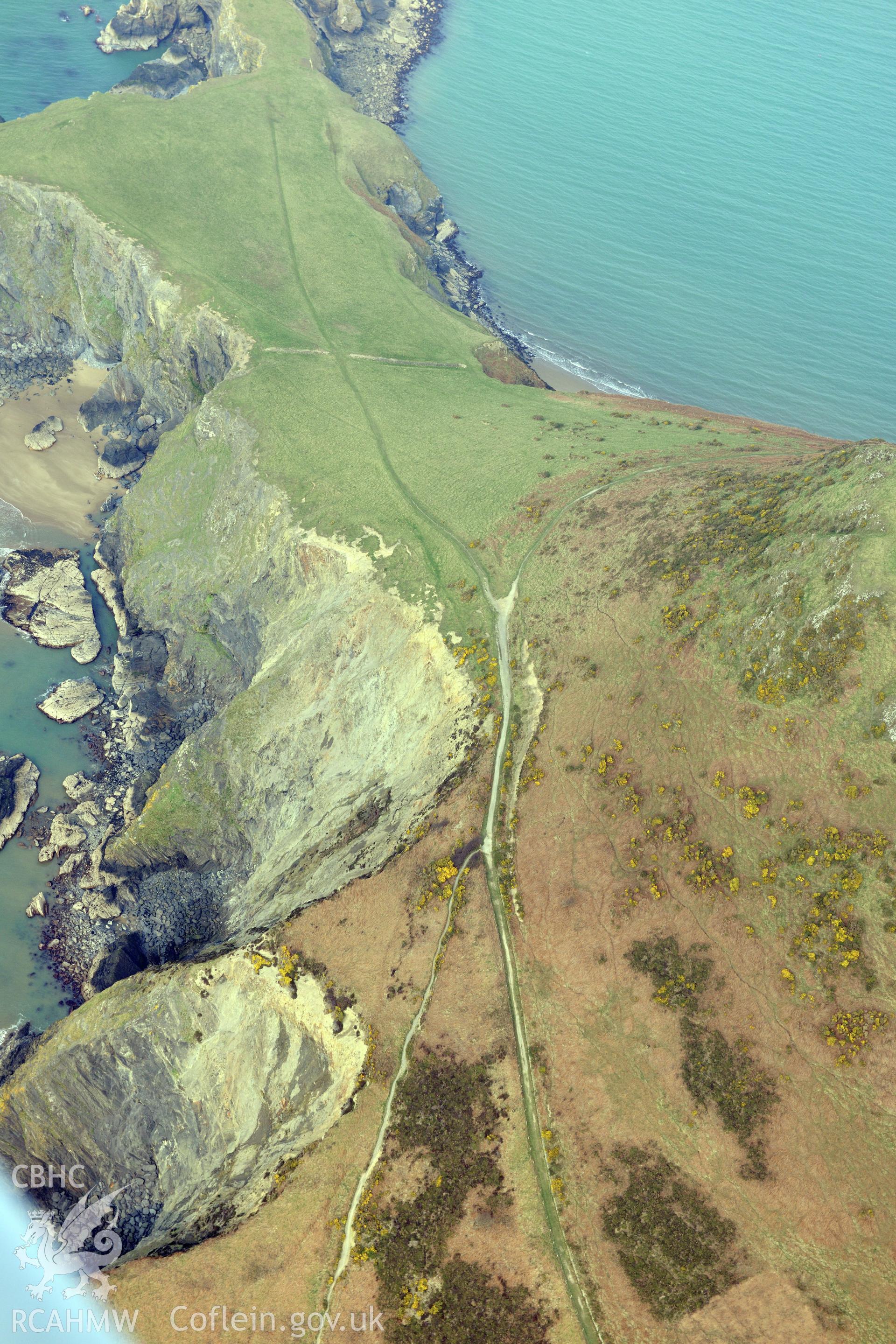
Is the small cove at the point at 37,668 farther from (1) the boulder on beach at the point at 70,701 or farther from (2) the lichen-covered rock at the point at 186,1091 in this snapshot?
(2) the lichen-covered rock at the point at 186,1091

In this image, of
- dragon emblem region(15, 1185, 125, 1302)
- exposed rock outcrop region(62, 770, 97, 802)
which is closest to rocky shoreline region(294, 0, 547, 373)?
exposed rock outcrop region(62, 770, 97, 802)

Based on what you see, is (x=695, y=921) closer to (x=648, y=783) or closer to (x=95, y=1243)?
(x=648, y=783)

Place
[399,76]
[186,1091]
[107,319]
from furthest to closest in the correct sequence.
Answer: [399,76]
[107,319]
[186,1091]

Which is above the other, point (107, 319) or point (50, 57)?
point (50, 57)

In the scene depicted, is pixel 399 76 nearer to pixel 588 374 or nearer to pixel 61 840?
pixel 588 374

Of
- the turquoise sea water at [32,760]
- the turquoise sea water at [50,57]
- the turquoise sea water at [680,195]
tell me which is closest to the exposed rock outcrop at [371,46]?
the turquoise sea water at [680,195]

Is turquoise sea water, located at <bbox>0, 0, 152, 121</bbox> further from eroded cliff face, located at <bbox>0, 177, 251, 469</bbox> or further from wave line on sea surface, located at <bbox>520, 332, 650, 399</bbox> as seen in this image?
wave line on sea surface, located at <bbox>520, 332, 650, 399</bbox>

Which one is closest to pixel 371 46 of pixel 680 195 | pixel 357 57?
pixel 357 57
